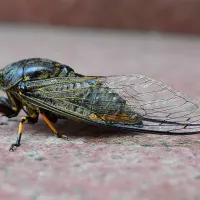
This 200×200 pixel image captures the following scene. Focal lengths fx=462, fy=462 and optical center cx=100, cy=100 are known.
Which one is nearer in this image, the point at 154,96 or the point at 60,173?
the point at 60,173

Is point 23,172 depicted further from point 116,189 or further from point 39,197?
point 116,189

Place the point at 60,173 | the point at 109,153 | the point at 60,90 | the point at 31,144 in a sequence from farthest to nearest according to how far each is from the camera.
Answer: the point at 60,90, the point at 31,144, the point at 109,153, the point at 60,173

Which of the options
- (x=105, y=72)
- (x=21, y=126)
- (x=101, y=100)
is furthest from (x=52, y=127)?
(x=105, y=72)

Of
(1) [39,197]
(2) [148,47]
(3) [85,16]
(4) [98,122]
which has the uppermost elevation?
(3) [85,16]

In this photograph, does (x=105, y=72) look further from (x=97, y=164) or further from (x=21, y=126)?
(x=97, y=164)

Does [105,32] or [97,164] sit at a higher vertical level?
[105,32]

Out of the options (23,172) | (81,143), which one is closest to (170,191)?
(23,172)

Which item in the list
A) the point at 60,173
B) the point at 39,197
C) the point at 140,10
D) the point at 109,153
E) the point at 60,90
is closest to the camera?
the point at 39,197

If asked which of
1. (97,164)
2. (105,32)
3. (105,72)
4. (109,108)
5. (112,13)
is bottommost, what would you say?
(97,164)

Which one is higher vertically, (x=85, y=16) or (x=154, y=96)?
(x=85, y=16)
